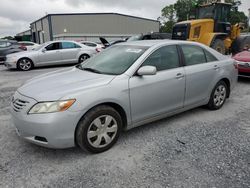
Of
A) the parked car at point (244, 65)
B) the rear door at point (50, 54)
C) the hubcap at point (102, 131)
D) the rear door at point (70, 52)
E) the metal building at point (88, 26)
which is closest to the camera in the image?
the hubcap at point (102, 131)

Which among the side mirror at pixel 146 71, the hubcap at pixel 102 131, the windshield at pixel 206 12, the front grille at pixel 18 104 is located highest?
the windshield at pixel 206 12

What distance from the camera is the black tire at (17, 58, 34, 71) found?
10648 millimetres

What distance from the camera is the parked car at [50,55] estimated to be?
10.7 meters

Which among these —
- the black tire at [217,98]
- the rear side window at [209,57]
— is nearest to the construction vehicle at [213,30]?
the black tire at [217,98]

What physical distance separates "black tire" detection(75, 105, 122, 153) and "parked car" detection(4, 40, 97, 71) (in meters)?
8.73

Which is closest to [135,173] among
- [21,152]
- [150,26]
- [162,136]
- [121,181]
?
[121,181]

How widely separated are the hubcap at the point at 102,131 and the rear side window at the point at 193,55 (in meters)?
1.85

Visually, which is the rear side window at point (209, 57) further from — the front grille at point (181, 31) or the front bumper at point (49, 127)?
the front grille at point (181, 31)

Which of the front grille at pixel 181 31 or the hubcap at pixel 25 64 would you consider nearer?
the hubcap at pixel 25 64

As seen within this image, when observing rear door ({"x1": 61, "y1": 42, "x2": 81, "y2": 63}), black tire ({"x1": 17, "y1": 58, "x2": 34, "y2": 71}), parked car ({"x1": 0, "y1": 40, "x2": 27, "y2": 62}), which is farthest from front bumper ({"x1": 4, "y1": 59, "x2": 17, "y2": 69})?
parked car ({"x1": 0, "y1": 40, "x2": 27, "y2": 62})

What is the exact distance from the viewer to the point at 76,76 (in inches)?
140

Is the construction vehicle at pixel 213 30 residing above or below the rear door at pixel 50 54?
above

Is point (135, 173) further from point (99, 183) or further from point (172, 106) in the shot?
point (172, 106)

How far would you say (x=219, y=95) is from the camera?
4836 mm
